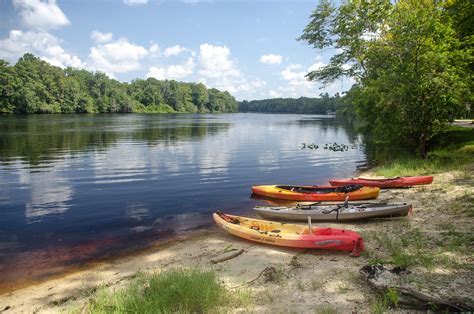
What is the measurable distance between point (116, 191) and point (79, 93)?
111655 millimetres

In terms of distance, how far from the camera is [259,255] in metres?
9.09

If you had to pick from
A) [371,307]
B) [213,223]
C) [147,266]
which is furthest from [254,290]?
[213,223]

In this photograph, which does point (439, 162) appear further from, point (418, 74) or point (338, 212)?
point (338, 212)

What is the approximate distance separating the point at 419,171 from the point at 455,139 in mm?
8640

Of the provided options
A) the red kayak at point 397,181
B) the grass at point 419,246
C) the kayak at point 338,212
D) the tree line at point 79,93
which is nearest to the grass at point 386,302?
the grass at point 419,246

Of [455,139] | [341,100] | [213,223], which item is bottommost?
[213,223]

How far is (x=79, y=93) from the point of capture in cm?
11619

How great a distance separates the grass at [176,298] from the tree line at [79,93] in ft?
347

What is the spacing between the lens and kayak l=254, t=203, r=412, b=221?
11.1 m

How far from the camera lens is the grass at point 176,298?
5.80 m

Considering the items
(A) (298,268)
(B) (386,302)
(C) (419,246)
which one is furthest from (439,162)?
(B) (386,302)

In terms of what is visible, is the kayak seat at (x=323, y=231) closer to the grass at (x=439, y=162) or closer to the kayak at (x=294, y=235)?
the kayak at (x=294, y=235)

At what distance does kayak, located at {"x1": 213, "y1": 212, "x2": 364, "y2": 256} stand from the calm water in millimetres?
2126

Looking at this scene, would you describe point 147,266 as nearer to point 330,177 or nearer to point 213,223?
point 213,223
